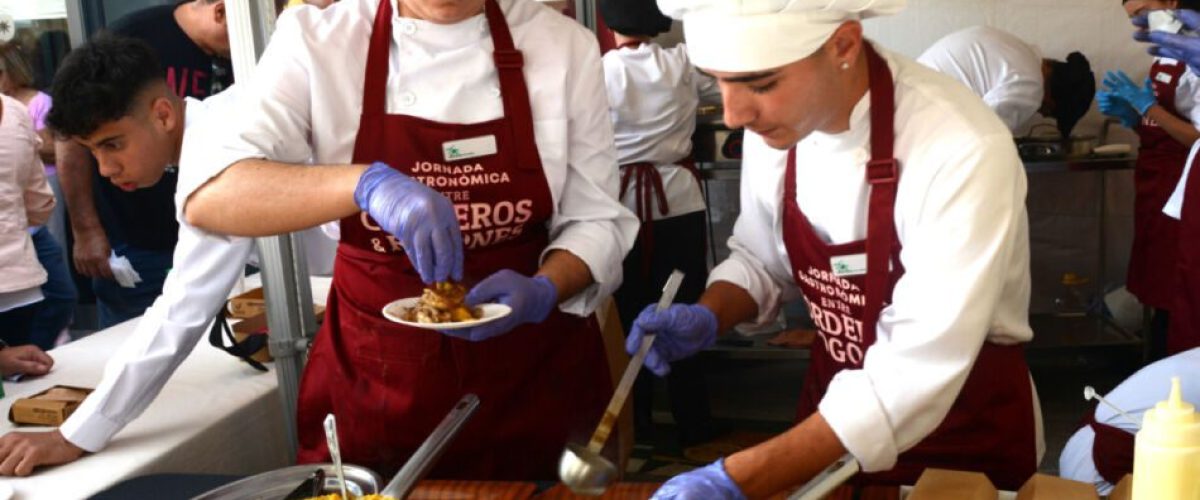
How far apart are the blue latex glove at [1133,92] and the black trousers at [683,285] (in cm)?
161

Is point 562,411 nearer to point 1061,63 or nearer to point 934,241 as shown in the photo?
point 934,241

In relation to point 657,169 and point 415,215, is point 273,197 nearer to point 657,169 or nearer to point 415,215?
point 415,215

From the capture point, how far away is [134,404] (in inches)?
77.8

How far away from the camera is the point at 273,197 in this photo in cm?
164

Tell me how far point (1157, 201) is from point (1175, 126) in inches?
13.3

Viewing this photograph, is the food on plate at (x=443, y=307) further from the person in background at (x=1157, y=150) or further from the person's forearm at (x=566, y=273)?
the person in background at (x=1157, y=150)

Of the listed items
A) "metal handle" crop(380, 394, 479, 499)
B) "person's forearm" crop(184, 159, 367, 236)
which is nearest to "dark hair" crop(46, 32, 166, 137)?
"person's forearm" crop(184, 159, 367, 236)

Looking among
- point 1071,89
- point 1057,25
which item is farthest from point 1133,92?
point 1057,25

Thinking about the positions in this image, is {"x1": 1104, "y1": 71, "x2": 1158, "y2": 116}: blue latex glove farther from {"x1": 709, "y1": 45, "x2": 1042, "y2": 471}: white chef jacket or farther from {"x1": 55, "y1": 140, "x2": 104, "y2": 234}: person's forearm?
{"x1": 55, "y1": 140, "x2": 104, "y2": 234}: person's forearm

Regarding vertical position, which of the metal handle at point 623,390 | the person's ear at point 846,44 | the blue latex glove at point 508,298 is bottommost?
the metal handle at point 623,390

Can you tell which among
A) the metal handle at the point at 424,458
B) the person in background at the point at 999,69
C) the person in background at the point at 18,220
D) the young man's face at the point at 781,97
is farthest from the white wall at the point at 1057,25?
the metal handle at the point at 424,458

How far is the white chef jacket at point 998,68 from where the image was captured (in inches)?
171

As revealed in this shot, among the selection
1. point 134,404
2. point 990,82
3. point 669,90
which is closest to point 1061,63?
point 990,82

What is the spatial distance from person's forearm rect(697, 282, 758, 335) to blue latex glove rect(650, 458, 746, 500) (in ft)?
1.56
